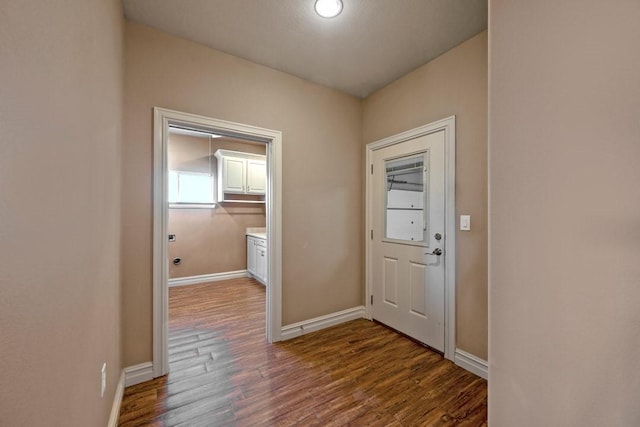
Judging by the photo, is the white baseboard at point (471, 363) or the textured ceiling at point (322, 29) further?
the white baseboard at point (471, 363)

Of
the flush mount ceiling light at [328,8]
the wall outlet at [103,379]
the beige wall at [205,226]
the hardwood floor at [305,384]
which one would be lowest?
the hardwood floor at [305,384]

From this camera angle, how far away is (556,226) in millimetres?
885

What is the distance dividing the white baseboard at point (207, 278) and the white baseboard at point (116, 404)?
9.28 ft

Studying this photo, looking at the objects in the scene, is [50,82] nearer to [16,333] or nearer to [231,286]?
[16,333]

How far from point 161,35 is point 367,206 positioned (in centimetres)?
251

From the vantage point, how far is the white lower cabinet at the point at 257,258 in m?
4.31

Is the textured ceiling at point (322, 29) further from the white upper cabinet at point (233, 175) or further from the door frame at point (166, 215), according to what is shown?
the white upper cabinet at point (233, 175)

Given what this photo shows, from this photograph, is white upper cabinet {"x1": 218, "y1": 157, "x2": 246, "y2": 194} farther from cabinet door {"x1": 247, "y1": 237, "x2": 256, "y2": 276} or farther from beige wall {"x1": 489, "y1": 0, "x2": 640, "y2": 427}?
beige wall {"x1": 489, "y1": 0, "x2": 640, "y2": 427}

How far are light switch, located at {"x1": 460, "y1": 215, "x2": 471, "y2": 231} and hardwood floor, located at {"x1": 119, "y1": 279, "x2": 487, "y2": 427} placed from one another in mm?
1171

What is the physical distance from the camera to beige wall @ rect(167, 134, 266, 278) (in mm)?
4559

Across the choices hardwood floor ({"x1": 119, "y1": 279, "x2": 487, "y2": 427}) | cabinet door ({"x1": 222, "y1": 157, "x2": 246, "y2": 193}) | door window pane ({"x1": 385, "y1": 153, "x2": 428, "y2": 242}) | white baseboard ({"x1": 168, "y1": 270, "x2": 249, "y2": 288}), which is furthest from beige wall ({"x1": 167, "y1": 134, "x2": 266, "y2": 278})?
door window pane ({"x1": 385, "y1": 153, "x2": 428, "y2": 242})

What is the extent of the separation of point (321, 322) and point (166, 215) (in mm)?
1889

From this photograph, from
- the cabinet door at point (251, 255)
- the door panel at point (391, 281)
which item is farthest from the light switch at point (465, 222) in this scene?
the cabinet door at point (251, 255)

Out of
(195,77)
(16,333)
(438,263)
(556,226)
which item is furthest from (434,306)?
(195,77)
